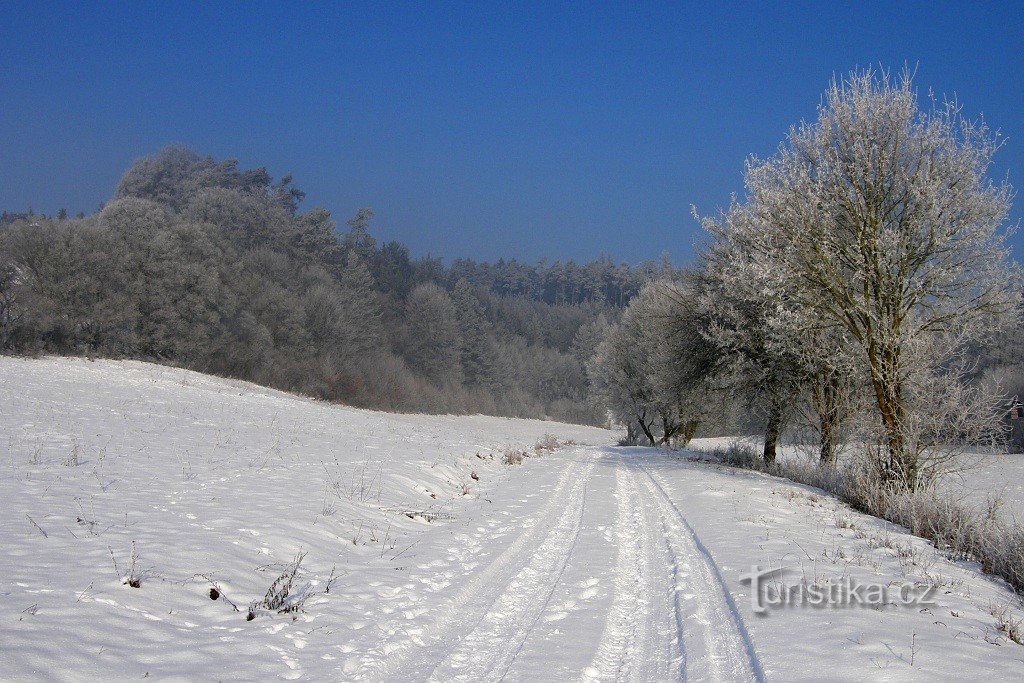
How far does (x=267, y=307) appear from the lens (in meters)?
62.5

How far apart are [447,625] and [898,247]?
13.7 meters

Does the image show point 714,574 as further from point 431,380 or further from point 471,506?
point 431,380

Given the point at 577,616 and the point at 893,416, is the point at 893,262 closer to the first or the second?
the point at 893,416

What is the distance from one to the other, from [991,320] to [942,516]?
6967 mm

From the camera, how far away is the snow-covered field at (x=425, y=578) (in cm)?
434

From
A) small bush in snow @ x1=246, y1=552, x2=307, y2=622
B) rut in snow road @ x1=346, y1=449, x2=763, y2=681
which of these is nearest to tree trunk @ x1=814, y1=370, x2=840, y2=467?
rut in snow road @ x1=346, y1=449, x2=763, y2=681

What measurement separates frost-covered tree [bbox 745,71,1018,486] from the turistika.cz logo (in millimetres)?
7886

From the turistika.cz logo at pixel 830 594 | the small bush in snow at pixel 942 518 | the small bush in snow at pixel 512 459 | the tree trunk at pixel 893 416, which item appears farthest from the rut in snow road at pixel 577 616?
the small bush in snow at pixel 512 459

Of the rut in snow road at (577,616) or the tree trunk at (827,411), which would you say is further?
the tree trunk at (827,411)

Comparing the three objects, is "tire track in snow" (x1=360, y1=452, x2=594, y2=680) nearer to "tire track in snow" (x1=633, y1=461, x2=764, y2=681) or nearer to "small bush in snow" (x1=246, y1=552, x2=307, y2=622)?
"small bush in snow" (x1=246, y1=552, x2=307, y2=622)

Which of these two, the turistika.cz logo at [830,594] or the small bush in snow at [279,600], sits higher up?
the turistika.cz logo at [830,594]

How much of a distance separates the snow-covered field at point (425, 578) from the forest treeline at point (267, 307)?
83.6ft

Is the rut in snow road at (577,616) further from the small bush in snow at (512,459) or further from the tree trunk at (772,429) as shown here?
the tree trunk at (772,429)

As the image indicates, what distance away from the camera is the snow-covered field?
434cm
